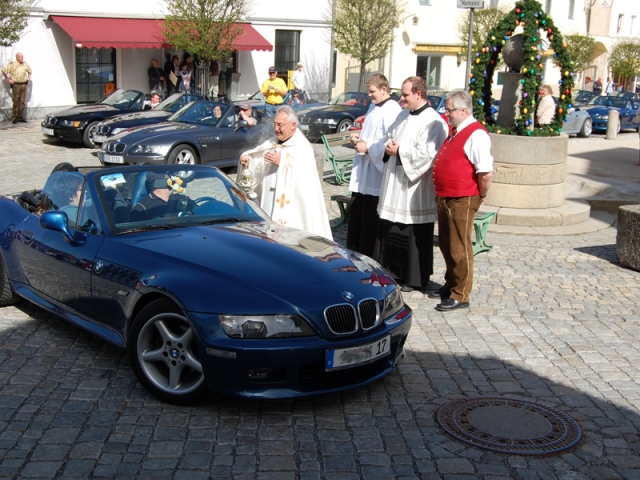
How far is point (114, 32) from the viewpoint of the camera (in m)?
28.3

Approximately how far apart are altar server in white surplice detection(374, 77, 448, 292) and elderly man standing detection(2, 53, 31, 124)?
63.4 ft

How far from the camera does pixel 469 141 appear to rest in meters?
7.14

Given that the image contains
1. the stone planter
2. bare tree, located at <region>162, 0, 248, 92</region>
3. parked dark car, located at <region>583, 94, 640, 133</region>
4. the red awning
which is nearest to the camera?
the stone planter

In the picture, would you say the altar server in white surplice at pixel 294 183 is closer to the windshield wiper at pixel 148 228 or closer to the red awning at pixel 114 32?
the windshield wiper at pixel 148 228

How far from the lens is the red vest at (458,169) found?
23.6ft

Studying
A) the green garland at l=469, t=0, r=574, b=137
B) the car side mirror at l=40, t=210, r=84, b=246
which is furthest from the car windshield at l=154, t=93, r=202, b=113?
the car side mirror at l=40, t=210, r=84, b=246

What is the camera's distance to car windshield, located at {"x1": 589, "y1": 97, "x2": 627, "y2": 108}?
31078mm

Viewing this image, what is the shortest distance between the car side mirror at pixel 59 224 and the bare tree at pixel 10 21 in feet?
68.3

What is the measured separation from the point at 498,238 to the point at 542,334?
3952 mm

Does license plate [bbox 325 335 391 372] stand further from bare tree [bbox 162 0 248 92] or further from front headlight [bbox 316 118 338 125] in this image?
bare tree [bbox 162 0 248 92]

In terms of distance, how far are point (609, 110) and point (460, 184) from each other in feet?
78.0


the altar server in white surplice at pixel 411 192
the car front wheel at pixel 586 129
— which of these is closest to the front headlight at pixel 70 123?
the altar server in white surplice at pixel 411 192

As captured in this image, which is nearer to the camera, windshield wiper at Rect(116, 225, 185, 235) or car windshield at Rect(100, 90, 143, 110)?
windshield wiper at Rect(116, 225, 185, 235)

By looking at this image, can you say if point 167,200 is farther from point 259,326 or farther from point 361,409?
point 361,409
